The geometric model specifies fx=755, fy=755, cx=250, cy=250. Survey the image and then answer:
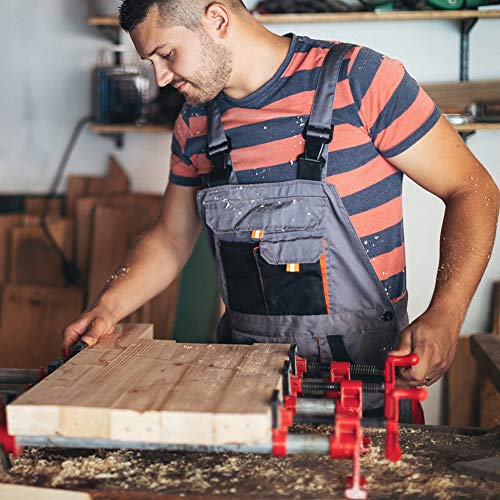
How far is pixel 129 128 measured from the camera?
3.61m

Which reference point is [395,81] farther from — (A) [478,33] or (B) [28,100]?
(B) [28,100]

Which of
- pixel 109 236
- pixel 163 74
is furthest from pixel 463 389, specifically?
pixel 163 74

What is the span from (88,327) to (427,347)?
859 millimetres

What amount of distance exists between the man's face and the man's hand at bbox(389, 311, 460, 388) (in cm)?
80

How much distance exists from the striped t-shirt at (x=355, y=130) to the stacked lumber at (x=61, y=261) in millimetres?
1655

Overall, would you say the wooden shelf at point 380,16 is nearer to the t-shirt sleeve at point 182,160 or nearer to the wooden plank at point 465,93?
the wooden plank at point 465,93

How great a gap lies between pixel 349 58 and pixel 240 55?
284mm

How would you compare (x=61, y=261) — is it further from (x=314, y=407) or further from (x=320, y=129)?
(x=314, y=407)

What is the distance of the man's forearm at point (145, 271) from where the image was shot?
2.12 meters

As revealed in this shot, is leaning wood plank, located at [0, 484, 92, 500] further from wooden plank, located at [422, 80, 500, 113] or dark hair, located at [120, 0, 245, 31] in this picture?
wooden plank, located at [422, 80, 500, 113]

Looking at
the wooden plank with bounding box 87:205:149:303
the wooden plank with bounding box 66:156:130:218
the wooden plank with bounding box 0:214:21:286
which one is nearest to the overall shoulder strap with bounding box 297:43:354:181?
the wooden plank with bounding box 87:205:149:303

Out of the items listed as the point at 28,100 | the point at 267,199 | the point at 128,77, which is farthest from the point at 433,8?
the point at 28,100

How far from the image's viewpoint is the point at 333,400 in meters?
1.42

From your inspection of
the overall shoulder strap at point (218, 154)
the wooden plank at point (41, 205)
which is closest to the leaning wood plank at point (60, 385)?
the overall shoulder strap at point (218, 154)
